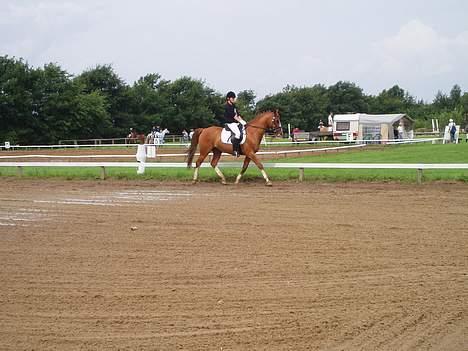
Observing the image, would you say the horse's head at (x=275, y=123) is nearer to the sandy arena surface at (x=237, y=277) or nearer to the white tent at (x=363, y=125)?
the sandy arena surface at (x=237, y=277)

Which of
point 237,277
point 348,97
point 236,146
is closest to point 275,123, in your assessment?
point 236,146

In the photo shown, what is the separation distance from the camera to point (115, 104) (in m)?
78.3

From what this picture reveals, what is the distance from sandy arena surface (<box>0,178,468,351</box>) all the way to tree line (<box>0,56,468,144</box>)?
2080 inches

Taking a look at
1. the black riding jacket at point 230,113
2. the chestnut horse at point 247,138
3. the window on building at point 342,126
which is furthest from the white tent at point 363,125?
the black riding jacket at point 230,113

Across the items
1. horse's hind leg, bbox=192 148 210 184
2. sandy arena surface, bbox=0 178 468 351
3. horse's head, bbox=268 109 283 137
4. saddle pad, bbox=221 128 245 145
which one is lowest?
sandy arena surface, bbox=0 178 468 351

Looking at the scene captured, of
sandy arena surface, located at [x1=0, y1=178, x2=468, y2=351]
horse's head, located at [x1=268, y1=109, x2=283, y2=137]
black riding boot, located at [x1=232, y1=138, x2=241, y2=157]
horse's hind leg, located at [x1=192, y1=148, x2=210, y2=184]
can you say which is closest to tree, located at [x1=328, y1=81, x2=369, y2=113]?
horse's head, located at [x1=268, y1=109, x2=283, y2=137]

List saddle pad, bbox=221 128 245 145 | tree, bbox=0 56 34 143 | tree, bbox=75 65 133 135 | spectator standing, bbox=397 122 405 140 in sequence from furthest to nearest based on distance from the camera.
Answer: tree, bbox=75 65 133 135, tree, bbox=0 56 34 143, spectator standing, bbox=397 122 405 140, saddle pad, bbox=221 128 245 145

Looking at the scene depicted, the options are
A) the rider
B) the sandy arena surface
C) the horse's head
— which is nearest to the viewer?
the sandy arena surface

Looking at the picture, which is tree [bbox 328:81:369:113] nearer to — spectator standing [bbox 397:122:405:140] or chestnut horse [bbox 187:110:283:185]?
spectator standing [bbox 397:122:405:140]

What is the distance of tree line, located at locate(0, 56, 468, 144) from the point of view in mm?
62438

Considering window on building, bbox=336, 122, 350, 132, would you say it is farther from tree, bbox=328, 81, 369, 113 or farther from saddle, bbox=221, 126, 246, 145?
tree, bbox=328, 81, 369, 113

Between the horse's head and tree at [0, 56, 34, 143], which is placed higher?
tree at [0, 56, 34, 143]

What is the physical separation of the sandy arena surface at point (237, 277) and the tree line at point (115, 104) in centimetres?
5282

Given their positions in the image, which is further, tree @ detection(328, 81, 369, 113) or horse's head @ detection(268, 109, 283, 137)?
tree @ detection(328, 81, 369, 113)
